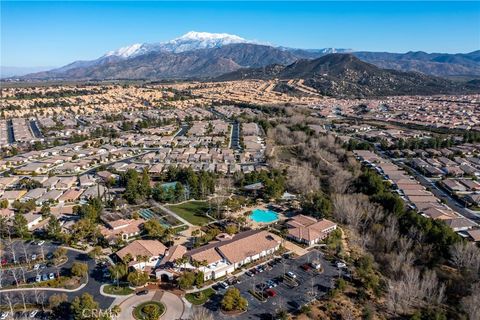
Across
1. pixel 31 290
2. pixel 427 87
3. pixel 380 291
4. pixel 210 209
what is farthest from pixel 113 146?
pixel 427 87

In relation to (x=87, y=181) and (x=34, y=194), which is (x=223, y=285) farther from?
(x=34, y=194)

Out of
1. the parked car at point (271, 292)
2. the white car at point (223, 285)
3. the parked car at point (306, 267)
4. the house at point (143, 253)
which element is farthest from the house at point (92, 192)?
the parked car at point (306, 267)

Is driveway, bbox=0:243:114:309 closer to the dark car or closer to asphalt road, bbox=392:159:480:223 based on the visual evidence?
the dark car

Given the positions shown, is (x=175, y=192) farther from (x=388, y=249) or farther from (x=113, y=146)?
(x=113, y=146)

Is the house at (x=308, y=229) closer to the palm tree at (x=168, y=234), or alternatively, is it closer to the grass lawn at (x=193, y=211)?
the grass lawn at (x=193, y=211)

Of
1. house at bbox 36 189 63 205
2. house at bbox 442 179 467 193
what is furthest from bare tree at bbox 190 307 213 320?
house at bbox 442 179 467 193

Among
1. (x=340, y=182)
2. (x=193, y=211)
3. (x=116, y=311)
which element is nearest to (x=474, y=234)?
(x=340, y=182)
